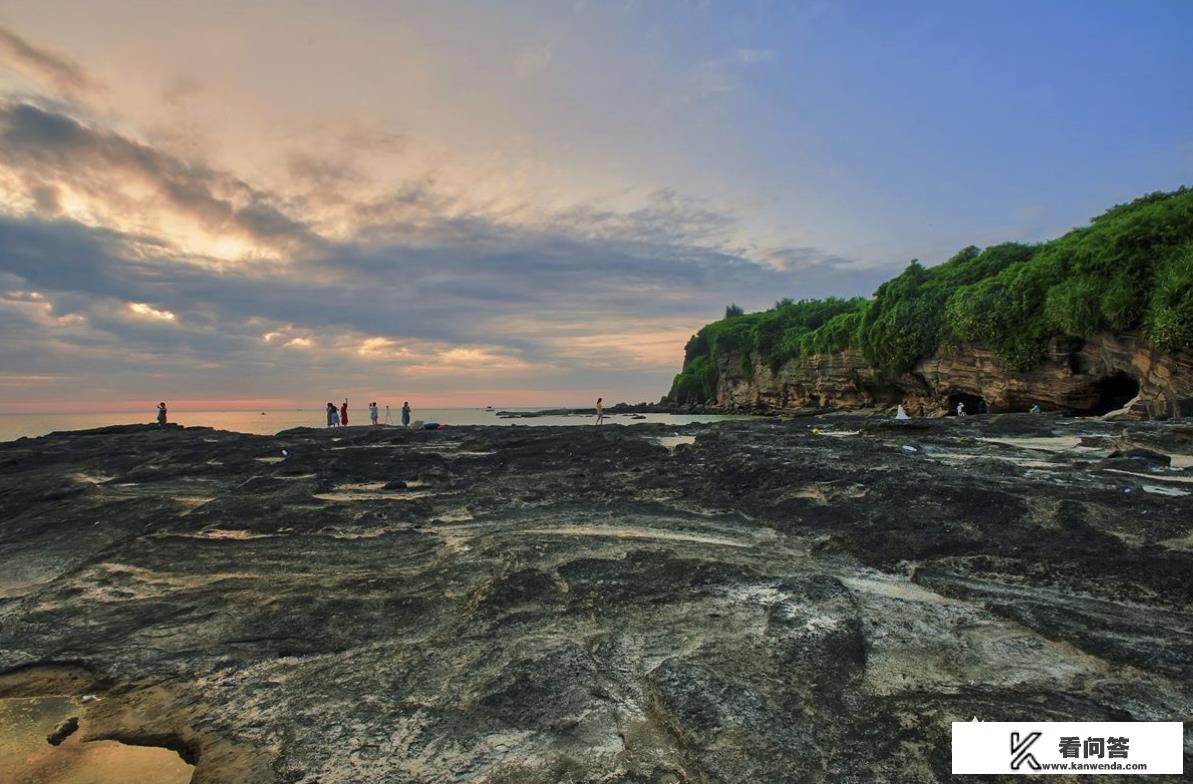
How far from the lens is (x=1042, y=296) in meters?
35.8

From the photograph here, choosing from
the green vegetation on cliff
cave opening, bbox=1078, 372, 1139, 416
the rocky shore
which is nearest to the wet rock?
the rocky shore

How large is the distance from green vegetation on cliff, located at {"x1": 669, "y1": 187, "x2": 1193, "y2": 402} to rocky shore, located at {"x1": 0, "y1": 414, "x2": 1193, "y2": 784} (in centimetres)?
2272

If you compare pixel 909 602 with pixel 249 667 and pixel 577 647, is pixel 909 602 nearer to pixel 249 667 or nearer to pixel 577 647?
pixel 577 647

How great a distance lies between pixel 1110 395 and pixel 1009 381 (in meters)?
5.15

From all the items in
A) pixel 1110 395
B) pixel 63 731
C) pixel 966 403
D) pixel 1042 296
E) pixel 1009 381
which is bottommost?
pixel 63 731

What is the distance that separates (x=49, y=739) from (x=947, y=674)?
6.22m

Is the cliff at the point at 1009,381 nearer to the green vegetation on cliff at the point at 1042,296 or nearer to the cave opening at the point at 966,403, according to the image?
the cave opening at the point at 966,403

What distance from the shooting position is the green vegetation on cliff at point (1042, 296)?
26.9m

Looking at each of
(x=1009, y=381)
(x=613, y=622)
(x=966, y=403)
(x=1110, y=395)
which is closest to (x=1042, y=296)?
(x=1009, y=381)

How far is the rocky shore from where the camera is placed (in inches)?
140

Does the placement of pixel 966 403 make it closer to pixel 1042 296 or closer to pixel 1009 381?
pixel 1009 381

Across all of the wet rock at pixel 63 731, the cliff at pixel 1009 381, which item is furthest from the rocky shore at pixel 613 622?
the cliff at pixel 1009 381

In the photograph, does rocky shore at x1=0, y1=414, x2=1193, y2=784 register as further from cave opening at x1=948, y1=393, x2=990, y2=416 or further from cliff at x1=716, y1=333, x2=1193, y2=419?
cave opening at x1=948, y1=393, x2=990, y2=416

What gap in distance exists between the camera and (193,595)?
6.34 m
